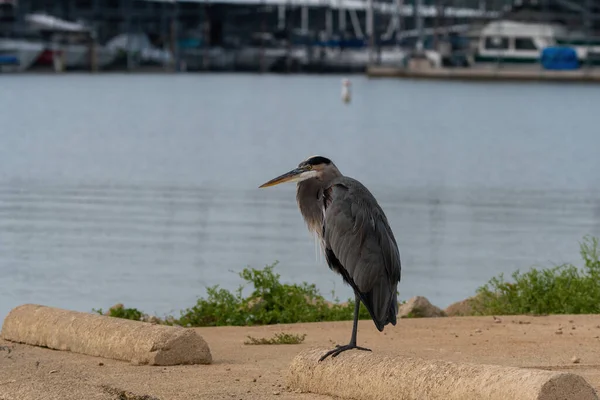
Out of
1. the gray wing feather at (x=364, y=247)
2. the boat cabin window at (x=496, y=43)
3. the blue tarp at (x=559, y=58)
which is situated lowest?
the blue tarp at (x=559, y=58)

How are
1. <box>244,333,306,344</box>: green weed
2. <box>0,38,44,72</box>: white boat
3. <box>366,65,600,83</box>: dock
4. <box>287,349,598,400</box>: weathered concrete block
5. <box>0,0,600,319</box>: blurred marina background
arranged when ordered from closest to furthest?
<box>287,349,598,400</box>: weathered concrete block → <box>244,333,306,344</box>: green weed → <box>0,0,600,319</box>: blurred marina background → <box>366,65,600,83</box>: dock → <box>0,38,44,72</box>: white boat

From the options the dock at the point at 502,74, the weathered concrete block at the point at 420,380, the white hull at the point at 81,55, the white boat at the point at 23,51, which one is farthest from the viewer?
the white hull at the point at 81,55

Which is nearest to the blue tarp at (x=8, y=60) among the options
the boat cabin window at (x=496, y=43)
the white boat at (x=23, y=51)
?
the white boat at (x=23, y=51)

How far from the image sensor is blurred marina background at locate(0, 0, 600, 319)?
18.2 metres

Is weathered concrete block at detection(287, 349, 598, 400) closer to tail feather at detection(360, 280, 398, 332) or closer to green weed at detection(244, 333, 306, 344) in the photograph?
tail feather at detection(360, 280, 398, 332)

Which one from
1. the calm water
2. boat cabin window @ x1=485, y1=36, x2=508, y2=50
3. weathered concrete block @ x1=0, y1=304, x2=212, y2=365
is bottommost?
boat cabin window @ x1=485, y1=36, x2=508, y2=50

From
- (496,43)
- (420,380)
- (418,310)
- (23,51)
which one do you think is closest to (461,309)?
(418,310)

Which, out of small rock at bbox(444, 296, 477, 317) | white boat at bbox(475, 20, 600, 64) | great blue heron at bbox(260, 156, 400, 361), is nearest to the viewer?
great blue heron at bbox(260, 156, 400, 361)

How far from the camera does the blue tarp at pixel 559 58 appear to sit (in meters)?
112

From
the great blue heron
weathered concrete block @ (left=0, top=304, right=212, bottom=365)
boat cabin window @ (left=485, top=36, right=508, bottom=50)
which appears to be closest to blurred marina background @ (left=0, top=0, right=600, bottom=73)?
boat cabin window @ (left=485, top=36, right=508, bottom=50)

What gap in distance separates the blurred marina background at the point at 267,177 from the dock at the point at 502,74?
30.7 inches

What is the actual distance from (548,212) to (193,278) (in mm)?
10241

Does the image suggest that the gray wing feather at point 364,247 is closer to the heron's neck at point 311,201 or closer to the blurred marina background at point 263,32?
the heron's neck at point 311,201

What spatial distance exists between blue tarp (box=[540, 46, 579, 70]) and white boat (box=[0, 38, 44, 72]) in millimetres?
57460
